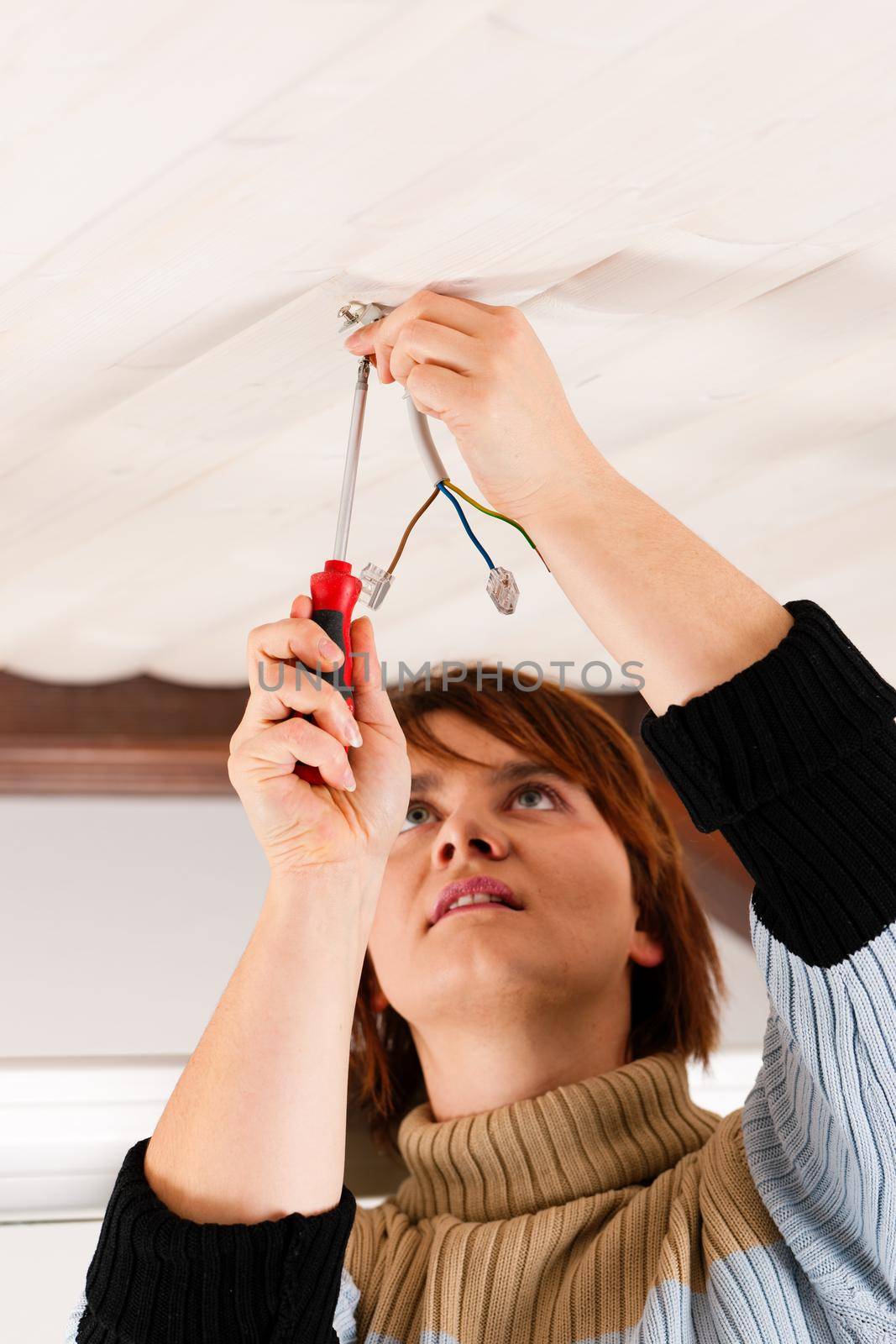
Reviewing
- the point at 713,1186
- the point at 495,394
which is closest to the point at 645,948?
the point at 713,1186

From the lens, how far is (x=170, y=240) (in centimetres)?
84

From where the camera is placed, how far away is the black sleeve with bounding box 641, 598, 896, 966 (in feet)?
2.65

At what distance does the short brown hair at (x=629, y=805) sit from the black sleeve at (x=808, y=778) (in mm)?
593

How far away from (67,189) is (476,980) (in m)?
0.81

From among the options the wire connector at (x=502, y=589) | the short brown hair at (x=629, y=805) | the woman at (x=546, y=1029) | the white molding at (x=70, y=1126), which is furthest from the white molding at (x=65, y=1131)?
the wire connector at (x=502, y=589)

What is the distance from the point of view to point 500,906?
4.23ft

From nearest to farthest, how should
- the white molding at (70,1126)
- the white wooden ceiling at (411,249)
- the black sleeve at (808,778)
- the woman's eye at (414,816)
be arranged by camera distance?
the white wooden ceiling at (411,249) < the black sleeve at (808,778) < the woman's eye at (414,816) < the white molding at (70,1126)

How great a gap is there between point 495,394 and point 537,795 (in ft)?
2.20

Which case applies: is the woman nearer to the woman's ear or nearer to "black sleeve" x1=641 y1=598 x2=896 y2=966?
"black sleeve" x1=641 y1=598 x2=896 y2=966

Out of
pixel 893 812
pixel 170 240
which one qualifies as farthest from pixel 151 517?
pixel 893 812

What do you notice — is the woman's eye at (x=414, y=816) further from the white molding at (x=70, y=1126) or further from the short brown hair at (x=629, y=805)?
the white molding at (x=70, y=1126)

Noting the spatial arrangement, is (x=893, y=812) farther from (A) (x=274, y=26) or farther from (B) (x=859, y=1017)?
(A) (x=274, y=26)

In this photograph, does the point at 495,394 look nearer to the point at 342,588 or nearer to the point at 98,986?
the point at 342,588

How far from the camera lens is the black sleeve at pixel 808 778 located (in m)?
0.81
